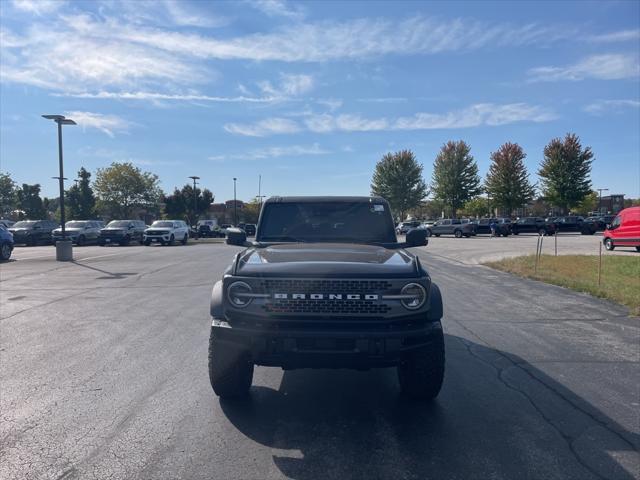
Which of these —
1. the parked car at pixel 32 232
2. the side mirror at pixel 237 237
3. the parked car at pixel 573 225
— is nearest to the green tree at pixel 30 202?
the parked car at pixel 32 232

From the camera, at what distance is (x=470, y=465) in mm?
3625

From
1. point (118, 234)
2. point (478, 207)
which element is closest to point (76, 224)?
point (118, 234)

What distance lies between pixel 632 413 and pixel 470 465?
2.04 m

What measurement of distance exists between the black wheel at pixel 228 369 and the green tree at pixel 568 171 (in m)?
63.8

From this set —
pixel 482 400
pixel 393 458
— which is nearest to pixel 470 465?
pixel 393 458

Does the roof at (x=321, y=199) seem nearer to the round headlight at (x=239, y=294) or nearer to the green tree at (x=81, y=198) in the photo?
the round headlight at (x=239, y=294)

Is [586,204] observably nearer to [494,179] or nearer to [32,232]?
[494,179]

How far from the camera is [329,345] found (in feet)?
13.1

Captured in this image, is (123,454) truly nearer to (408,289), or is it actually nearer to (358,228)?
(408,289)

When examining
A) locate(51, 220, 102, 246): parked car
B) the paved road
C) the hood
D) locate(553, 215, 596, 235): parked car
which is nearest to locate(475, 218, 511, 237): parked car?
locate(553, 215, 596, 235): parked car

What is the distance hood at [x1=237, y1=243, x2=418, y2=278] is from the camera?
165 inches

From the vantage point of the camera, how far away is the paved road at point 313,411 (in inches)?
→ 143

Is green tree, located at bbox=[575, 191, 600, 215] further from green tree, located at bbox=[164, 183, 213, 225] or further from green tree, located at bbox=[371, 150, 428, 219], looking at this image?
green tree, located at bbox=[164, 183, 213, 225]

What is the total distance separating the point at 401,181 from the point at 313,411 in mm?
71762
